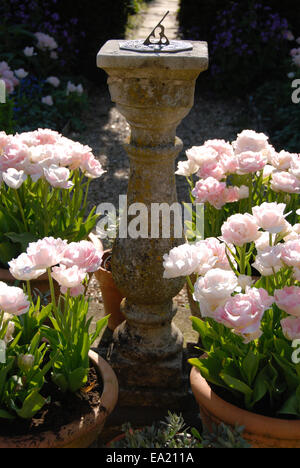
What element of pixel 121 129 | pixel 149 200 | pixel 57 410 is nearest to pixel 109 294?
pixel 149 200

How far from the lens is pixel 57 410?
2.13m

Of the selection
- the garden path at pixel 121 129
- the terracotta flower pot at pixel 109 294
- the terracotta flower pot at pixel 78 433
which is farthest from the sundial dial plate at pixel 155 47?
the garden path at pixel 121 129

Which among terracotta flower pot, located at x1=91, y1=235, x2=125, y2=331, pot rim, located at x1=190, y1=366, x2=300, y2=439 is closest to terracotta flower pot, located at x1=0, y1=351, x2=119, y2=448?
pot rim, located at x1=190, y1=366, x2=300, y2=439

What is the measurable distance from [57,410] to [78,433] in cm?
14

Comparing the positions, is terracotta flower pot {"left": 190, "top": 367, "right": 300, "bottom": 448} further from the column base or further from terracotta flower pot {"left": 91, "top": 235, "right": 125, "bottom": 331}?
terracotta flower pot {"left": 91, "top": 235, "right": 125, "bottom": 331}

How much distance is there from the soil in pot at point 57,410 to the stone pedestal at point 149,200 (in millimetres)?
445

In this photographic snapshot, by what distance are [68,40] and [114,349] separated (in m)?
5.47

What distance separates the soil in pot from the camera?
2.04 metres

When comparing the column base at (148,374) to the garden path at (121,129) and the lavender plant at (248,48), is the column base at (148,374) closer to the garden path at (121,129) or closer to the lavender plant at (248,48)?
the garden path at (121,129)

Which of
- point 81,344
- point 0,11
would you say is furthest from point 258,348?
point 0,11

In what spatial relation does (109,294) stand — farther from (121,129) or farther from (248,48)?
(248,48)

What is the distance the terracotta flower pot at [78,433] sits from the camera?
6.46 feet

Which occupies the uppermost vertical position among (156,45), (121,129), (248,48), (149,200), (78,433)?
(156,45)
